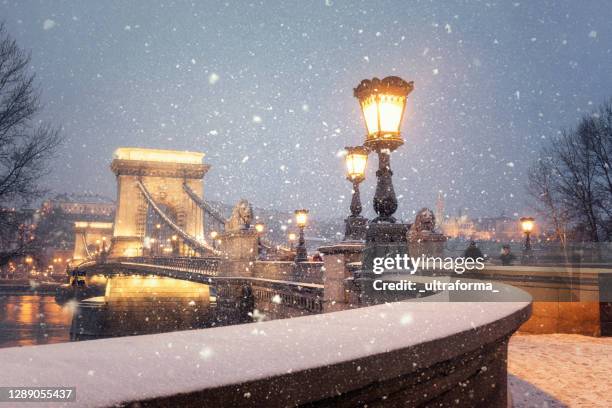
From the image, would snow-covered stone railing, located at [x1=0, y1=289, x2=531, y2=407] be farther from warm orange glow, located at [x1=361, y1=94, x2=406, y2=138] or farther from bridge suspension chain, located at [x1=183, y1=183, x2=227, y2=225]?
bridge suspension chain, located at [x1=183, y1=183, x2=227, y2=225]

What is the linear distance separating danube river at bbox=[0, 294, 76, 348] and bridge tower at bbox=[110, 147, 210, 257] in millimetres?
12395

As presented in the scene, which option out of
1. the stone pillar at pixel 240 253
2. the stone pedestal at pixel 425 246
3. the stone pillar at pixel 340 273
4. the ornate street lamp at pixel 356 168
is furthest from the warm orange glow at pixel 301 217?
the stone pillar at pixel 340 273

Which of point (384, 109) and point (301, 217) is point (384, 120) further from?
point (301, 217)

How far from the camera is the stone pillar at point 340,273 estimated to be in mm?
7623

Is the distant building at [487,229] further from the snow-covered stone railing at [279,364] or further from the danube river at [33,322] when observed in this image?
the snow-covered stone railing at [279,364]

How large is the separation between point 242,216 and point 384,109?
10.5m

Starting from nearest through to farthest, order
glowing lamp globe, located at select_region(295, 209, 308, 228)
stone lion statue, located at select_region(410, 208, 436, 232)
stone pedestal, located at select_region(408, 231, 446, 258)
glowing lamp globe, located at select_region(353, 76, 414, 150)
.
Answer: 1. glowing lamp globe, located at select_region(353, 76, 414, 150)
2. stone pedestal, located at select_region(408, 231, 446, 258)
3. stone lion statue, located at select_region(410, 208, 436, 232)
4. glowing lamp globe, located at select_region(295, 209, 308, 228)

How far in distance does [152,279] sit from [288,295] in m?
35.1

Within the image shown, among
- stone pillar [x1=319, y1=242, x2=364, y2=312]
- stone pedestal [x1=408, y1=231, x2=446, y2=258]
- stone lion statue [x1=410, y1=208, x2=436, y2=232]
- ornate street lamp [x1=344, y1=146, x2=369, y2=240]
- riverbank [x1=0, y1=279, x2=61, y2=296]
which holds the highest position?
ornate street lamp [x1=344, y1=146, x2=369, y2=240]

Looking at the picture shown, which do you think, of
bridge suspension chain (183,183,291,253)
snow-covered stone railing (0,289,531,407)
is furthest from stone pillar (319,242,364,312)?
bridge suspension chain (183,183,291,253)

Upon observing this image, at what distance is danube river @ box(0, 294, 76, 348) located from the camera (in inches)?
1241

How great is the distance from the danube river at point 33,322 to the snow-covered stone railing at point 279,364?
3093cm

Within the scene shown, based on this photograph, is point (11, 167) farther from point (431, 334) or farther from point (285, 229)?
point (285, 229)

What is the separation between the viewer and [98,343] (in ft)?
5.30
